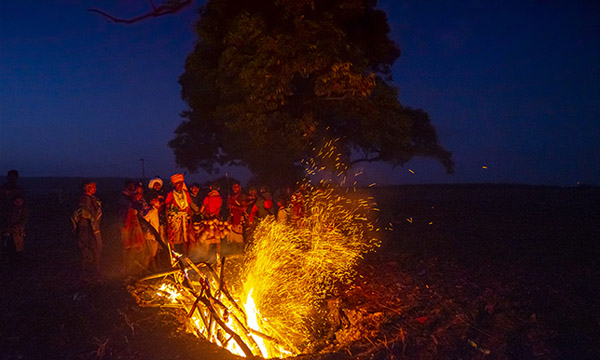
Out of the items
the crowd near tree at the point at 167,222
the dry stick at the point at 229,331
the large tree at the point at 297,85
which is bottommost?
the dry stick at the point at 229,331

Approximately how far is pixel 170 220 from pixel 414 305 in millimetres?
4480

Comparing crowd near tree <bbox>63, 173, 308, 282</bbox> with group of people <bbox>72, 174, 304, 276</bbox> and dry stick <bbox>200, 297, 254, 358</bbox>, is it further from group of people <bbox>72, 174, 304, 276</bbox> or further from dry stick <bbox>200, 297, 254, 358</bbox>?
dry stick <bbox>200, 297, 254, 358</bbox>

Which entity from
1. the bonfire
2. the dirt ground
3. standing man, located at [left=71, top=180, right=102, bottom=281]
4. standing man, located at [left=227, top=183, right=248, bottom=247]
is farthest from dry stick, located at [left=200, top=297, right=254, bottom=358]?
standing man, located at [left=227, top=183, right=248, bottom=247]

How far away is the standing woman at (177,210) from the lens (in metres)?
8.12

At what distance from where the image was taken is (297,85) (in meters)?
11.4

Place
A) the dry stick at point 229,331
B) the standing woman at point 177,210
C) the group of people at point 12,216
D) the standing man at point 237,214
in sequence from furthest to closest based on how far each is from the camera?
the standing man at point 237,214, the group of people at point 12,216, the standing woman at point 177,210, the dry stick at point 229,331

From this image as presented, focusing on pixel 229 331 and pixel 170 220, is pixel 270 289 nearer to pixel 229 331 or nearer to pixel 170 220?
pixel 229 331

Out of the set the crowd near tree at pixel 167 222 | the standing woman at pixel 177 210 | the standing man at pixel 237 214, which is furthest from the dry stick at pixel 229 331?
the standing man at pixel 237 214

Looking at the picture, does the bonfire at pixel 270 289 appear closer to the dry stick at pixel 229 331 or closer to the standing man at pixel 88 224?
the dry stick at pixel 229 331

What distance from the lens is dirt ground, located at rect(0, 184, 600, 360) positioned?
5133 millimetres

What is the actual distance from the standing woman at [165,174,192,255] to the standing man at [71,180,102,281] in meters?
1.17

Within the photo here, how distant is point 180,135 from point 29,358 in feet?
34.2

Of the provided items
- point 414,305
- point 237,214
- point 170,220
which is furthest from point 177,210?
point 414,305

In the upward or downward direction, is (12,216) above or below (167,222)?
above
